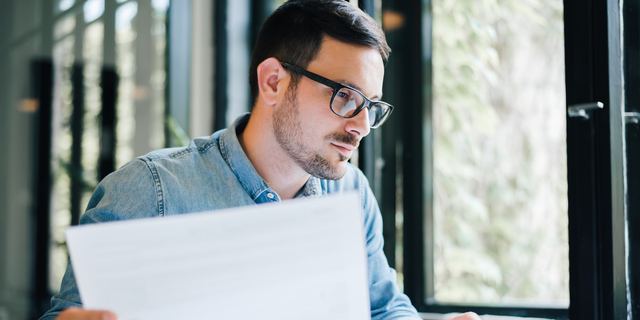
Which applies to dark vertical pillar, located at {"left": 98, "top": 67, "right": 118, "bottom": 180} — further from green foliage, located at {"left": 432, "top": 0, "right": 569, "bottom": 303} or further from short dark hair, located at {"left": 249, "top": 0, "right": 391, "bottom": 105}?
green foliage, located at {"left": 432, "top": 0, "right": 569, "bottom": 303}

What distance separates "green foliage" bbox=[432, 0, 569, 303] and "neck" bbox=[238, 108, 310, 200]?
0.67 metres

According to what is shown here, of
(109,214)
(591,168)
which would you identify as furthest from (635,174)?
(109,214)

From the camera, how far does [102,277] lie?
21.7 inches

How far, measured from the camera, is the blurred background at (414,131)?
4.41 feet

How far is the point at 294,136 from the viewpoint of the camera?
0.99m

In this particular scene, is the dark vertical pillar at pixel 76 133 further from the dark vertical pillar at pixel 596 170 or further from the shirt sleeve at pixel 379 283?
the dark vertical pillar at pixel 596 170

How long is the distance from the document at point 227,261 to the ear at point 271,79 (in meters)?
0.53

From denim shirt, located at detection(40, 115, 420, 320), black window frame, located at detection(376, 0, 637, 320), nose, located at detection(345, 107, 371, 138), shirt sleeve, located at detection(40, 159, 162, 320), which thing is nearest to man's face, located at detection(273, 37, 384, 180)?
nose, located at detection(345, 107, 371, 138)

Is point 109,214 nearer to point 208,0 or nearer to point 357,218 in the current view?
point 357,218

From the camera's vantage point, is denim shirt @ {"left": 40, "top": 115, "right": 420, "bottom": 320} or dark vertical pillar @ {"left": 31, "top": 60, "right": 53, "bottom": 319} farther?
dark vertical pillar @ {"left": 31, "top": 60, "right": 53, "bottom": 319}

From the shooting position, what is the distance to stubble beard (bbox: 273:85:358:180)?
983 mm

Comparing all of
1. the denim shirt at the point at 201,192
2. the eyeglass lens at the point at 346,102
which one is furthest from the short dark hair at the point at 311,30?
the denim shirt at the point at 201,192

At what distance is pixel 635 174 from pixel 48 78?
86.8 inches

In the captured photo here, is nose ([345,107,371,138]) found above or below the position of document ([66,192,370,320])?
above
